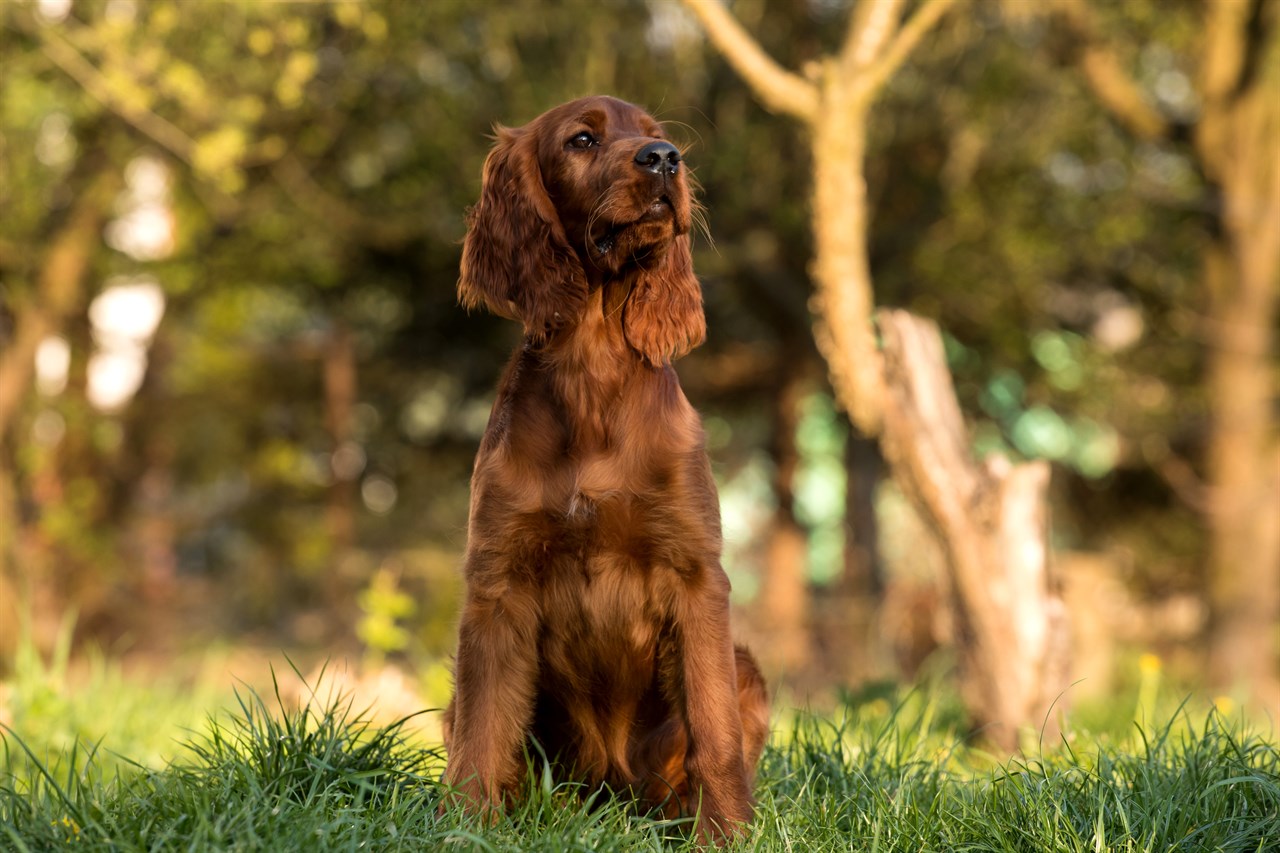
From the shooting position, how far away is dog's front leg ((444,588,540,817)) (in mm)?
3031

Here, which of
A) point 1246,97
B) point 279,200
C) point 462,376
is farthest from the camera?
point 462,376

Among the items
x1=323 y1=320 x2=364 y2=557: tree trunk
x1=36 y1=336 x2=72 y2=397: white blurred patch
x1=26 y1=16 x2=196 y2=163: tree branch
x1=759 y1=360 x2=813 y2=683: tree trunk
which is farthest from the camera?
x1=323 y1=320 x2=364 y2=557: tree trunk

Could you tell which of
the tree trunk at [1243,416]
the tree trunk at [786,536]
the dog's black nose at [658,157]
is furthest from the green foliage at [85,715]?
the tree trunk at [1243,416]

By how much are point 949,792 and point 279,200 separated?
28.6ft

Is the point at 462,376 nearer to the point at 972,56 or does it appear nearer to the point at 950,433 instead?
the point at 972,56

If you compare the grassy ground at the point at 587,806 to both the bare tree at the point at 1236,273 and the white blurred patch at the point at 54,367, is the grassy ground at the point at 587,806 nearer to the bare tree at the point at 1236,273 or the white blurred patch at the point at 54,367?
the bare tree at the point at 1236,273

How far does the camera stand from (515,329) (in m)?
11.8

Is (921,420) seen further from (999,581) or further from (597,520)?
(597,520)

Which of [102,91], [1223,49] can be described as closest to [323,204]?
[102,91]

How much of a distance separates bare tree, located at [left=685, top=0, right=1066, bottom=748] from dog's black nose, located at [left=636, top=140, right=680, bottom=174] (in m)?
2.27

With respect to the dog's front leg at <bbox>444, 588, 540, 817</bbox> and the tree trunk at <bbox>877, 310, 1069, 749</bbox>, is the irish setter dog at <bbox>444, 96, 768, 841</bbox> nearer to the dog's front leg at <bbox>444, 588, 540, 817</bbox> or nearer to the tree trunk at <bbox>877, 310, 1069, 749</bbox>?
the dog's front leg at <bbox>444, 588, 540, 817</bbox>

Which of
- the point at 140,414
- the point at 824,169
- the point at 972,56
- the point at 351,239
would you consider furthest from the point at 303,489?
the point at 824,169

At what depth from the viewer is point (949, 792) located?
3215 mm

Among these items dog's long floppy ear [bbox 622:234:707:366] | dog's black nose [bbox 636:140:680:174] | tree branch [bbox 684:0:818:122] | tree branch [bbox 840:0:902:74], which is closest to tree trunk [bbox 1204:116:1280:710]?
tree branch [bbox 840:0:902:74]
